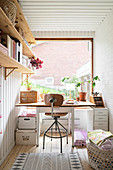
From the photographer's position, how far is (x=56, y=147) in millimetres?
3092

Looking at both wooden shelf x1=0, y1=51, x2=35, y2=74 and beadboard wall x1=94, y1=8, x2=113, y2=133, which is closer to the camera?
wooden shelf x1=0, y1=51, x2=35, y2=74

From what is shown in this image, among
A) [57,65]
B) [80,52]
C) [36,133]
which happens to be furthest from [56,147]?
[80,52]

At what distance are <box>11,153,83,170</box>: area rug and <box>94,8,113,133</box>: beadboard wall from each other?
1.20 m

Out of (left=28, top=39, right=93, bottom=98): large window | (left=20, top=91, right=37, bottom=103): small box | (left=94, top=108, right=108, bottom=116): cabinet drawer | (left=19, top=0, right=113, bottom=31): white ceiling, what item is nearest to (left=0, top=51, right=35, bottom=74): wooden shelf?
(left=20, top=91, right=37, bottom=103): small box

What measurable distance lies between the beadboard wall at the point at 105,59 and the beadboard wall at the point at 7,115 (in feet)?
6.28

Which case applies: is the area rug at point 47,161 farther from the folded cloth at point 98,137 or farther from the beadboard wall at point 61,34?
the beadboard wall at point 61,34

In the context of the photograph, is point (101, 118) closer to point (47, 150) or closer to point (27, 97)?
point (47, 150)

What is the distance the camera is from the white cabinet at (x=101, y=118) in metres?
3.47

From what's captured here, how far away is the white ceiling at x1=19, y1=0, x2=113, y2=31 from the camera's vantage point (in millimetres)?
3012

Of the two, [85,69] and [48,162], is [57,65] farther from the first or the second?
[48,162]

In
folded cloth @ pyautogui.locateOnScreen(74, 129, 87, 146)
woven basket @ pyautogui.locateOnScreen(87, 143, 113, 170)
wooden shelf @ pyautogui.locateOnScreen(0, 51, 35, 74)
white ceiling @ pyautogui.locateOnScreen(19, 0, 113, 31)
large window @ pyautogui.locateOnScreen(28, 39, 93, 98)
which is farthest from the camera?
large window @ pyautogui.locateOnScreen(28, 39, 93, 98)

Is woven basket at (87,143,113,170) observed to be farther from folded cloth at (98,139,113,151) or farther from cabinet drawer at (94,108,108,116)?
cabinet drawer at (94,108,108,116)

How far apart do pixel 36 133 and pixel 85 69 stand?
2.35 metres

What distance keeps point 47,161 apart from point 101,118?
60.5 inches
